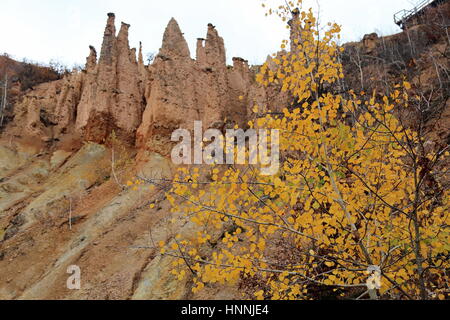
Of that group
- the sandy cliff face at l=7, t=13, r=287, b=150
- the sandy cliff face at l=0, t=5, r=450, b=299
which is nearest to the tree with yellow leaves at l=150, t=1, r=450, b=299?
the sandy cliff face at l=0, t=5, r=450, b=299

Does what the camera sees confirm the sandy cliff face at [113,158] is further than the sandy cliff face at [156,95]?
No

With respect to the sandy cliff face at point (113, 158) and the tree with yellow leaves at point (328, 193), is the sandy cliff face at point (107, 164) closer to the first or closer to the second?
the sandy cliff face at point (113, 158)

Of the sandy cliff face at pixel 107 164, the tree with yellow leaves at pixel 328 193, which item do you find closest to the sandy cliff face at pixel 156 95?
the sandy cliff face at pixel 107 164

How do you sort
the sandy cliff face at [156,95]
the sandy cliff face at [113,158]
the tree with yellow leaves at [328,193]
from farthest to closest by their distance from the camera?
the sandy cliff face at [156,95] < the sandy cliff face at [113,158] < the tree with yellow leaves at [328,193]

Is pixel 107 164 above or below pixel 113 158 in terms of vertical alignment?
below

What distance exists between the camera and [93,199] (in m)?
19.1

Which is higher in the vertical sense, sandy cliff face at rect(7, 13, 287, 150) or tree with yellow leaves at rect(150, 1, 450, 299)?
sandy cliff face at rect(7, 13, 287, 150)

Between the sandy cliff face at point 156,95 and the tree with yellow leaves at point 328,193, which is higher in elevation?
the sandy cliff face at point 156,95

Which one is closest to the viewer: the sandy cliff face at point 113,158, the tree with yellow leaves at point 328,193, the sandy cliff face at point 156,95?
the tree with yellow leaves at point 328,193

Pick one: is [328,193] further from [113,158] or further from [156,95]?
[113,158]

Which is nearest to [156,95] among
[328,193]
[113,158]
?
[113,158]

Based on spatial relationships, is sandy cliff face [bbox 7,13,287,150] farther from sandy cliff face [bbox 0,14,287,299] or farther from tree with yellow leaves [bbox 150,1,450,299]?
tree with yellow leaves [bbox 150,1,450,299]
